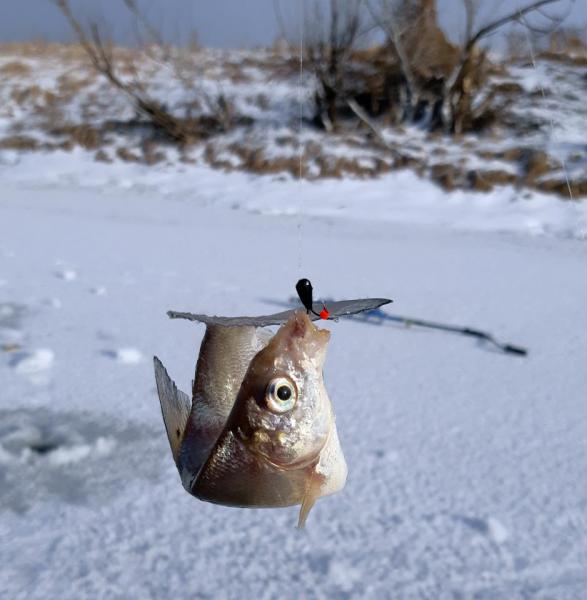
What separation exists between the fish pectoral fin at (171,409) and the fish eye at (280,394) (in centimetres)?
22

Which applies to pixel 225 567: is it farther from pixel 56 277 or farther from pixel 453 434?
pixel 56 277

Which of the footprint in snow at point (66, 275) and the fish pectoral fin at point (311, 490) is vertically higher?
the fish pectoral fin at point (311, 490)

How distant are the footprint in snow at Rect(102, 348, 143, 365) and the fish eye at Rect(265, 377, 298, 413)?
319 centimetres

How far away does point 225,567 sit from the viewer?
222cm

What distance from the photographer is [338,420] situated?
3.22 metres

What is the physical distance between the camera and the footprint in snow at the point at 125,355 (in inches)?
150

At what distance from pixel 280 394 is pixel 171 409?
236 millimetres

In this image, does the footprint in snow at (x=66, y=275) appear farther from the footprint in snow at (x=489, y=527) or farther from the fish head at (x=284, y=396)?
the fish head at (x=284, y=396)

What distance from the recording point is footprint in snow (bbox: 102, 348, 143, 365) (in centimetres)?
380

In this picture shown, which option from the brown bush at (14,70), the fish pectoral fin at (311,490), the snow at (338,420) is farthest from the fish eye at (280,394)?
the brown bush at (14,70)

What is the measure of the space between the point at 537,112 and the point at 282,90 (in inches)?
196

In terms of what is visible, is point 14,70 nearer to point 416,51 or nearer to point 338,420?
point 416,51

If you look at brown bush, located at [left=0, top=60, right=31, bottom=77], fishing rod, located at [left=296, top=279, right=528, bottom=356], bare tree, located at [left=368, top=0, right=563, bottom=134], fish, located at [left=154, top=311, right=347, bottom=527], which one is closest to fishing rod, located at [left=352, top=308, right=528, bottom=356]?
fishing rod, located at [left=296, top=279, right=528, bottom=356]

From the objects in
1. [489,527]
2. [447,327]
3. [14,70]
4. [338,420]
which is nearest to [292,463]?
[489,527]
